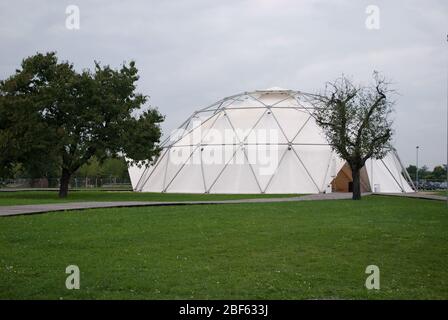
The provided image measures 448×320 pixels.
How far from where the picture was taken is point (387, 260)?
10570 millimetres

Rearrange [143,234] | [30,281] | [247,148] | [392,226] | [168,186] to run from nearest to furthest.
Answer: [30,281] → [143,234] → [392,226] → [247,148] → [168,186]

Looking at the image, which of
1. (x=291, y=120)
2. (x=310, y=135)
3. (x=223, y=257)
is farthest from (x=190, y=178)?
(x=223, y=257)

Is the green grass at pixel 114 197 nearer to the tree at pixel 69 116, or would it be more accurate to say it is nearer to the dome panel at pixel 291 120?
the tree at pixel 69 116

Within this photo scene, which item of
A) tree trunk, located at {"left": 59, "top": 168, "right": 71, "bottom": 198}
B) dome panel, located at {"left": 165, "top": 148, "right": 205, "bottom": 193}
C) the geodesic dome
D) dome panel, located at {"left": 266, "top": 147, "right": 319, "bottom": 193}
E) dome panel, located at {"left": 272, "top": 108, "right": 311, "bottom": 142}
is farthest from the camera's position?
dome panel, located at {"left": 272, "top": 108, "right": 311, "bottom": 142}

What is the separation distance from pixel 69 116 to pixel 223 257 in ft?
100

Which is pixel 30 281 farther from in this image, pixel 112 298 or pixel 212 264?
pixel 212 264

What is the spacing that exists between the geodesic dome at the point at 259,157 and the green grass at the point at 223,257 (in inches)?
1010

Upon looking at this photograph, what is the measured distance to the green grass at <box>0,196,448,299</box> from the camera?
26.5 ft

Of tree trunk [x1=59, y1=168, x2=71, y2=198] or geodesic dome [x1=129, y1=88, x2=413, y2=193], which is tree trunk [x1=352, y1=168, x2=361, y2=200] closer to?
geodesic dome [x1=129, y1=88, x2=413, y2=193]

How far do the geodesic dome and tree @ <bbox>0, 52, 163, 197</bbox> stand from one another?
17.6 ft

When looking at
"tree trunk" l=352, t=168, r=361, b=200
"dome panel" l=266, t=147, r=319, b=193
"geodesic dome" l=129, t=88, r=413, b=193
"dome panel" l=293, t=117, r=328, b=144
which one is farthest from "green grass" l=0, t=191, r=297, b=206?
"dome panel" l=293, t=117, r=328, b=144

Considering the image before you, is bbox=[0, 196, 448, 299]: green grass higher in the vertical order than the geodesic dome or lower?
lower
